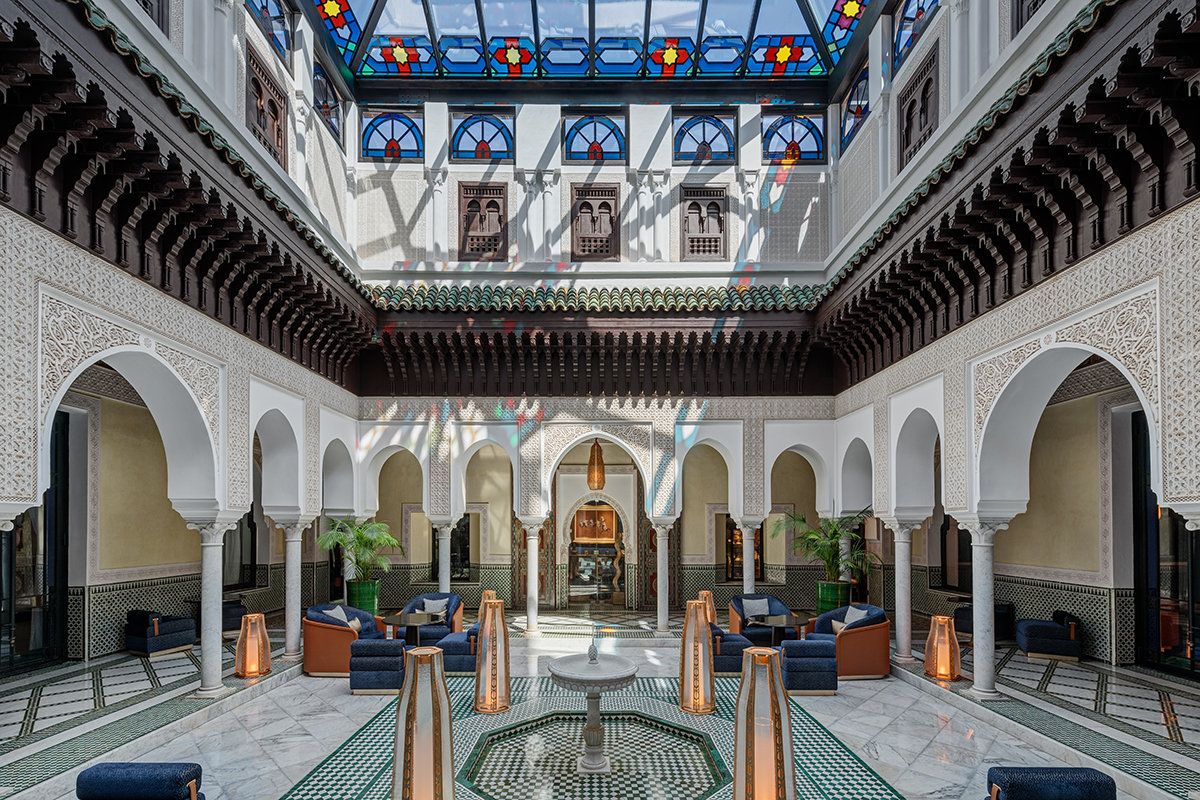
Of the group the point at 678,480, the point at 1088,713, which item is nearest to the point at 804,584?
the point at 678,480

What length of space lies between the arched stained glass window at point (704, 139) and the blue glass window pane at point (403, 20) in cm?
378

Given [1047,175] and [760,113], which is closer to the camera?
[1047,175]

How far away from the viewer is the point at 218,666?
6.75 metres

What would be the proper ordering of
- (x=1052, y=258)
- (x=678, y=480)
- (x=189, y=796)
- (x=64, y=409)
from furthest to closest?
(x=678, y=480), (x=64, y=409), (x=1052, y=258), (x=189, y=796)

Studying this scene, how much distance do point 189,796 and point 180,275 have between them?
3871mm

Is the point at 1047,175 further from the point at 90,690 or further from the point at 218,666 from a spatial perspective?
the point at 90,690

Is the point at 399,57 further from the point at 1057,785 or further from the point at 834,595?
the point at 1057,785

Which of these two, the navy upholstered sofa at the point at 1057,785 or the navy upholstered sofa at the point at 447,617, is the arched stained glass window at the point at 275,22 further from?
the navy upholstered sofa at the point at 1057,785

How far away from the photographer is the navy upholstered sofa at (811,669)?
7.32 metres

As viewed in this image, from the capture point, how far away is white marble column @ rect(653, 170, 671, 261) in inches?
431

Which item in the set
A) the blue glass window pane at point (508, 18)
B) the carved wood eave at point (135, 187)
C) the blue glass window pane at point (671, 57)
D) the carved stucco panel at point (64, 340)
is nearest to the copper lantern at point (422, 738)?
the carved stucco panel at point (64, 340)

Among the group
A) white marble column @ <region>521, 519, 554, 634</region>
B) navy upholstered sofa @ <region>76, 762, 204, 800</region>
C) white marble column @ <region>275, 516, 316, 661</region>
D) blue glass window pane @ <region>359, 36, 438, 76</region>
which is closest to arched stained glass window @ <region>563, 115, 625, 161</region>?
blue glass window pane @ <region>359, 36, 438, 76</region>

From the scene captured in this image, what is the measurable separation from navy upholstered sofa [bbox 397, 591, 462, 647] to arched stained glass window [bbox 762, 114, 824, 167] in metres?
7.56

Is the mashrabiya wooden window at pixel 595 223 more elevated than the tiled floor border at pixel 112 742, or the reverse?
the mashrabiya wooden window at pixel 595 223
